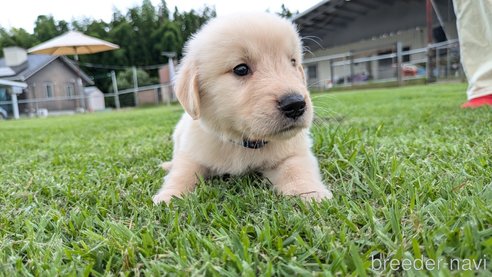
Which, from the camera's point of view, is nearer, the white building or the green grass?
the green grass

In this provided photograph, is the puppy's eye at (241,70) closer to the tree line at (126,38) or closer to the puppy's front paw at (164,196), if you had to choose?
the puppy's front paw at (164,196)

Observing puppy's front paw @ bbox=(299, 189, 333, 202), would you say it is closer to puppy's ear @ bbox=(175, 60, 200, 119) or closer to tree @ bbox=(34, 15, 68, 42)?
puppy's ear @ bbox=(175, 60, 200, 119)

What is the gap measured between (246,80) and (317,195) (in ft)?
1.98

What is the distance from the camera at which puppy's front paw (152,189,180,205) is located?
1.62 metres

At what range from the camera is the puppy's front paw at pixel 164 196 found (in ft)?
5.32

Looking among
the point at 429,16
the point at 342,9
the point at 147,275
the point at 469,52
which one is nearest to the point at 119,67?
the point at 342,9

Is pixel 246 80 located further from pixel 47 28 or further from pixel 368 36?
pixel 47 28

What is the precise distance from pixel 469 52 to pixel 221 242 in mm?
3949

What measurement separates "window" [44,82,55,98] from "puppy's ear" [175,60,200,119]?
27772mm

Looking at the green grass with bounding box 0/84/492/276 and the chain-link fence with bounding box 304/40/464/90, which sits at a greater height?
the chain-link fence with bounding box 304/40/464/90

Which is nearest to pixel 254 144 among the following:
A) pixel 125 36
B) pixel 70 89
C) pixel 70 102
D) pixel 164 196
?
pixel 164 196

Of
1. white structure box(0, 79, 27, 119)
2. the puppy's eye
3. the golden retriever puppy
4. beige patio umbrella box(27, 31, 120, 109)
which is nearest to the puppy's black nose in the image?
the golden retriever puppy

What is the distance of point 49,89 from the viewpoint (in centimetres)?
2706

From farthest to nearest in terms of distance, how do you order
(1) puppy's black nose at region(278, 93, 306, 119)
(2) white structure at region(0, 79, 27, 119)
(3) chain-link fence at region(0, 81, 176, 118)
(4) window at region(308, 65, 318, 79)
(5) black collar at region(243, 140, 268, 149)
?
1. (4) window at region(308, 65, 318, 79)
2. (3) chain-link fence at region(0, 81, 176, 118)
3. (2) white structure at region(0, 79, 27, 119)
4. (5) black collar at region(243, 140, 268, 149)
5. (1) puppy's black nose at region(278, 93, 306, 119)
